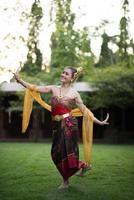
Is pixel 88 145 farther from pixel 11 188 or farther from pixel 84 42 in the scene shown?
pixel 84 42

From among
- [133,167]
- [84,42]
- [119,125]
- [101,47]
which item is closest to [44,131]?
[119,125]

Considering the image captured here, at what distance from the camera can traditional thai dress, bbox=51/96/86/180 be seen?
6.75 metres

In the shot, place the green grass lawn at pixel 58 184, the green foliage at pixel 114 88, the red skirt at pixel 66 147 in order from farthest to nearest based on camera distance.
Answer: the green foliage at pixel 114 88 → the red skirt at pixel 66 147 → the green grass lawn at pixel 58 184

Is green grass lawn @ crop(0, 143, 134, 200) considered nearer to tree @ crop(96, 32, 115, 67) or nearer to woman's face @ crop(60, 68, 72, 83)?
woman's face @ crop(60, 68, 72, 83)

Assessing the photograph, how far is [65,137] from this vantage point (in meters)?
6.75

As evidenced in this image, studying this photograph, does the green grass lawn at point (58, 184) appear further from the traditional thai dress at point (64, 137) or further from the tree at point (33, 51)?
the tree at point (33, 51)

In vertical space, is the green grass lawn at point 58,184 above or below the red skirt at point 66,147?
below

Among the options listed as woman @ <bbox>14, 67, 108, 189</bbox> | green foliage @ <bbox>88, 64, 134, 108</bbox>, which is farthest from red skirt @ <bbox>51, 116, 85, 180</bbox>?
green foliage @ <bbox>88, 64, 134, 108</bbox>

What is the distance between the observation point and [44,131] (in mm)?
25672

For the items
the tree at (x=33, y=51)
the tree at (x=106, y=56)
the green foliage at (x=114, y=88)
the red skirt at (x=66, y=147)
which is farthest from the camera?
the tree at (x=106, y=56)

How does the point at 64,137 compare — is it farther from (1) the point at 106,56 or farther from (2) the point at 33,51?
(1) the point at 106,56

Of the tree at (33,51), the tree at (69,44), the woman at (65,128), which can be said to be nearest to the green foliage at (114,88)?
the tree at (69,44)

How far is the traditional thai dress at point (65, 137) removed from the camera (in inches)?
266

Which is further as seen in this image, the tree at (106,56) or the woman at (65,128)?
the tree at (106,56)
